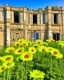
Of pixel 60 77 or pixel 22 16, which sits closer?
pixel 60 77

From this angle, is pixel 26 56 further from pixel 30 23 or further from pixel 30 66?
pixel 30 23

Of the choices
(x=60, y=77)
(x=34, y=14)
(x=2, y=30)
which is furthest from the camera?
(x=34, y=14)

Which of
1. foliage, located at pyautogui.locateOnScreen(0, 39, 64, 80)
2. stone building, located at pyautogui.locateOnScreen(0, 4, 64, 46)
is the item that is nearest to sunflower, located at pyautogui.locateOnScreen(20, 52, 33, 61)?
foliage, located at pyautogui.locateOnScreen(0, 39, 64, 80)

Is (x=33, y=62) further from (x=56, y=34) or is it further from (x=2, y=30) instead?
(x=56, y=34)

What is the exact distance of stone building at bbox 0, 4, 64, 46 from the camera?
163 feet

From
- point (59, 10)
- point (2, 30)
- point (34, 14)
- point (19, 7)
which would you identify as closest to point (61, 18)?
point (59, 10)

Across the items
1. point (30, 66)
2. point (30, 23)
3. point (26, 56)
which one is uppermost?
A: point (30, 23)

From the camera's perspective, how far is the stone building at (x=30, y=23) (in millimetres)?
49781

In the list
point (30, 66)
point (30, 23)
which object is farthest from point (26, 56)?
point (30, 23)

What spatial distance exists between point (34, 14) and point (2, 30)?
8.24 meters

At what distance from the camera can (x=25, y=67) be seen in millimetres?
4617

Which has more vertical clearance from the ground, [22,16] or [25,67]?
[22,16]

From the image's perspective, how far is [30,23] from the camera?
2051 inches

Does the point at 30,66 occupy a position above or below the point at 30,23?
below
